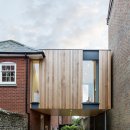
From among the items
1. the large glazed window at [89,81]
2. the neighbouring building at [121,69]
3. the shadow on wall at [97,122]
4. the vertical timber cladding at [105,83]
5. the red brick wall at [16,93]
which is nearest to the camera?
the neighbouring building at [121,69]

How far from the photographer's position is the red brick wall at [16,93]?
20.8 meters

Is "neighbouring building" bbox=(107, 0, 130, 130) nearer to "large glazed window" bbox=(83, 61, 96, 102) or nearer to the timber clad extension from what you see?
the timber clad extension

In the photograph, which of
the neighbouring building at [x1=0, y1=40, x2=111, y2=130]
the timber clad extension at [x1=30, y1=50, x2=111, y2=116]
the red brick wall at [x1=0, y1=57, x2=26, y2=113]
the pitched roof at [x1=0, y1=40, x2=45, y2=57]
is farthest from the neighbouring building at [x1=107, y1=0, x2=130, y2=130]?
the red brick wall at [x1=0, y1=57, x2=26, y2=113]

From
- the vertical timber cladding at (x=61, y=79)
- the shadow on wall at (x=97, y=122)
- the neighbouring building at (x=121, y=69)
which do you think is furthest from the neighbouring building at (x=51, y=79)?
the shadow on wall at (x=97, y=122)

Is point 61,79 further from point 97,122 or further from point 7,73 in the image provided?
point 97,122

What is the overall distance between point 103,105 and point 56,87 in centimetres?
274

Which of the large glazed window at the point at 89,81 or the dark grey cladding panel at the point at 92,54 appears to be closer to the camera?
the large glazed window at the point at 89,81

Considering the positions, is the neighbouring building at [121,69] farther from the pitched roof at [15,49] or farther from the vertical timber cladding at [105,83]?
the pitched roof at [15,49]

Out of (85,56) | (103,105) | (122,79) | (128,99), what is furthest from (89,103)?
(128,99)

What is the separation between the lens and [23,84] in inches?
827

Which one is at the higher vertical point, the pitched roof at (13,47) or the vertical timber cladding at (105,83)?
the pitched roof at (13,47)

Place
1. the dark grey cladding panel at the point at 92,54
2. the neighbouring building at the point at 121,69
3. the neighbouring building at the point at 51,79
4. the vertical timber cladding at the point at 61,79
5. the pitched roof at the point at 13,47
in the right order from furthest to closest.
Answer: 1. the dark grey cladding panel at the point at 92,54
2. the vertical timber cladding at the point at 61,79
3. the pitched roof at the point at 13,47
4. the neighbouring building at the point at 51,79
5. the neighbouring building at the point at 121,69

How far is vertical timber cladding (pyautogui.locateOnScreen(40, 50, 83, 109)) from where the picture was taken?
70.6 ft

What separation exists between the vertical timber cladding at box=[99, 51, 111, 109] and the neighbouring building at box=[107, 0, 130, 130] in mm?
368
